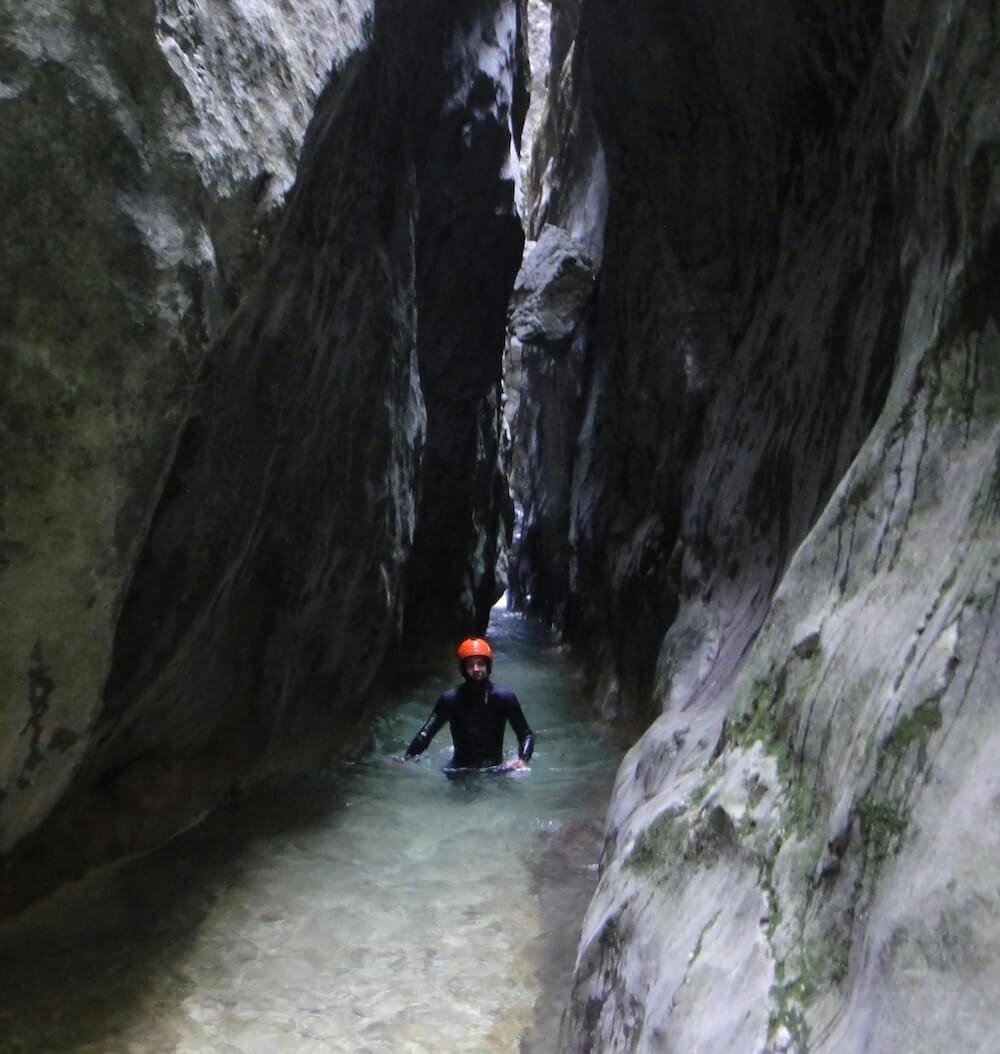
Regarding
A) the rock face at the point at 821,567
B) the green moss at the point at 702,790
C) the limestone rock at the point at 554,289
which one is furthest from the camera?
the limestone rock at the point at 554,289

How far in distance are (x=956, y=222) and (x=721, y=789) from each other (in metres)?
1.86

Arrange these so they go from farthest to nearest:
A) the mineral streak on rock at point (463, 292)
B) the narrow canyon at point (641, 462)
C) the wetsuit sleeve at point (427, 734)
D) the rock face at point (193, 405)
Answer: the mineral streak on rock at point (463, 292), the wetsuit sleeve at point (427, 734), the rock face at point (193, 405), the narrow canyon at point (641, 462)

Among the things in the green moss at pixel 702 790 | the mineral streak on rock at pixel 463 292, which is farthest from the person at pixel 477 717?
the green moss at pixel 702 790

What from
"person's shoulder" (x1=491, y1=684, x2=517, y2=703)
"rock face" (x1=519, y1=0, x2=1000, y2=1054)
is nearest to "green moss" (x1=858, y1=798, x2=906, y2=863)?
"rock face" (x1=519, y1=0, x2=1000, y2=1054)

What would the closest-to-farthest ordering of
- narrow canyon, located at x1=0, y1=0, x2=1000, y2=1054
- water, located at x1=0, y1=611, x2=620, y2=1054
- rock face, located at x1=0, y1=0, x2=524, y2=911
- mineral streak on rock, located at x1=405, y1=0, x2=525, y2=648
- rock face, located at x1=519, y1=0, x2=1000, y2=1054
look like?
rock face, located at x1=519, y1=0, x2=1000, y2=1054, narrow canyon, located at x1=0, y1=0, x2=1000, y2=1054, rock face, located at x1=0, y1=0, x2=524, y2=911, water, located at x1=0, y1=611, x2=620, y2=1054, mineral streak on rock, located at x1=405, y1=0, x2=525, y2=648

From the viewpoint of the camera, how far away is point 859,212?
5.30 m

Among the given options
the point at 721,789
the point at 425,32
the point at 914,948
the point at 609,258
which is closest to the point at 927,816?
the point at 914,948

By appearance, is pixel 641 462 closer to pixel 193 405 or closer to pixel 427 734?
pixel 427 734

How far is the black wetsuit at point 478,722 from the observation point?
7.98 m

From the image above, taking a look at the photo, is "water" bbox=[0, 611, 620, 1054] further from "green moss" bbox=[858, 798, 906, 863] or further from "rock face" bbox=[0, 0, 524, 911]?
"green moss" bbox=[858, 798, 906, 863]

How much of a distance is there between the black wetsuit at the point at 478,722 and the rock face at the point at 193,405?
2.56ft

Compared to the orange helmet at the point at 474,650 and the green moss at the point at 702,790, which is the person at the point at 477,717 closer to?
the orange helmet at the point at 474,650

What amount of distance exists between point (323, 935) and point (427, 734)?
326 centimetres

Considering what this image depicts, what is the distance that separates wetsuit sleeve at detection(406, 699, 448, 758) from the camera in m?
7.76
